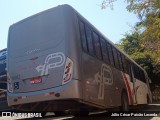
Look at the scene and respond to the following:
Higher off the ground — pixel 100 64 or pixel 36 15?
pixel 36 15

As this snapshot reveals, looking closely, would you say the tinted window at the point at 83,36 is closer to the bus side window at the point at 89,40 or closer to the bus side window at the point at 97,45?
the bus side window at the point at 89,40

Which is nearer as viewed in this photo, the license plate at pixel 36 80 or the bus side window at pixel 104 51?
the license plate at pixel 36 80

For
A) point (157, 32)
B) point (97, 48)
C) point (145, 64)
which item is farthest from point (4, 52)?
point (145, 64)

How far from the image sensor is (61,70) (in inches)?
293

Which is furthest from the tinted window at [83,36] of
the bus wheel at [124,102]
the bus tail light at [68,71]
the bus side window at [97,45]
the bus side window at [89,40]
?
the bus wheel at [124,102]

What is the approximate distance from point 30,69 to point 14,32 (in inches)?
63.6

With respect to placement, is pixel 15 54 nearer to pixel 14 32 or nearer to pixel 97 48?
pixel 14 32

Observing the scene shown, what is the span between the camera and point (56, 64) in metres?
7.56

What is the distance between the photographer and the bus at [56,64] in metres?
7.39

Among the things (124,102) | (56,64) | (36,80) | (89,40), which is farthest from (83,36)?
(124,102)

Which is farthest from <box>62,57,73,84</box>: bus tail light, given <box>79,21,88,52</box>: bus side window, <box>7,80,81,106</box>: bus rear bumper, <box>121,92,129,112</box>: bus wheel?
<box>121,92,129,112</box>: bus wheel

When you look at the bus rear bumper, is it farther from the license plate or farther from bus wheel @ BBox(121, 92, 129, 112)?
bus wheel @ BBox(121, 92, 129, 112)

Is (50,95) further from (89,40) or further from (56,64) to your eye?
(89,40)

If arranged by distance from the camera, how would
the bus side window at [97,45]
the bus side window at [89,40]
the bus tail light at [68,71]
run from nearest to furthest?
the bus tail light at [68,71], the bus side window at [89,40], the bus side window at [97,45]
